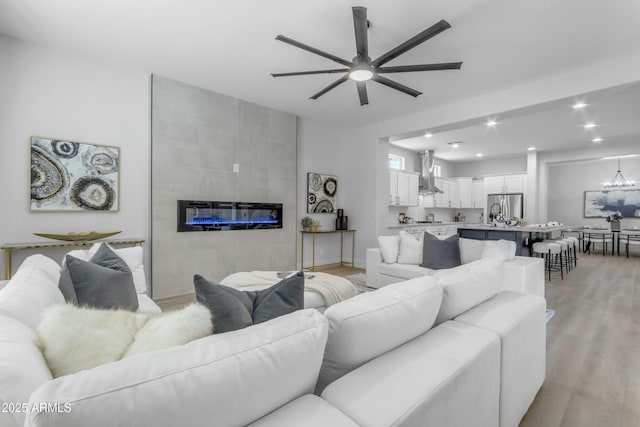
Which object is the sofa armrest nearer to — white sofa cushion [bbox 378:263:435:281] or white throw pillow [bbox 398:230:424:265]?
white sofa cushion [bbox 378:263:435:281]

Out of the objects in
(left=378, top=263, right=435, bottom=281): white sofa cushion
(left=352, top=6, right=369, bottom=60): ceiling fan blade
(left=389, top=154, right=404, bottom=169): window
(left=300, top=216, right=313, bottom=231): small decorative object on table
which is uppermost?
(left=352, top=6, right=369, bottom=60): ceiling fan blade

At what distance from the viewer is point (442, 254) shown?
379cm

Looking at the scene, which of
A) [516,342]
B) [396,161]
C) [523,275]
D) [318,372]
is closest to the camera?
[318,372]

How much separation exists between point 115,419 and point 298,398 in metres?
0.47

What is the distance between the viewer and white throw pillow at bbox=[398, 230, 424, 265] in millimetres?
4066

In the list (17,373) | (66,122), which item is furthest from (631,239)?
(66,122)

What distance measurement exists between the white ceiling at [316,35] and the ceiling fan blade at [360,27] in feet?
Result: 1.11

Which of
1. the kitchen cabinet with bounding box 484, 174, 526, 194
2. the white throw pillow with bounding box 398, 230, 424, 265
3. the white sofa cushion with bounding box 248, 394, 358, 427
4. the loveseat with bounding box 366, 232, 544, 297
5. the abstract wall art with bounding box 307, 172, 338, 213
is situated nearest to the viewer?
the white sofa cushion with bounding box 248, 394, 358, 427

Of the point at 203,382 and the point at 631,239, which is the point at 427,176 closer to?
the point at 631,239

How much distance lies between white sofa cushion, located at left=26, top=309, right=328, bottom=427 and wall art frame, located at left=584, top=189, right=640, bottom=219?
1148 centimetres

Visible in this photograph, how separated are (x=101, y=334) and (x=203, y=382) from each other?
0.39m

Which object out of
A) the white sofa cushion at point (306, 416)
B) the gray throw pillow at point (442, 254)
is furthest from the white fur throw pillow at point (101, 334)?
the gray throw pillow at point (442, 254)

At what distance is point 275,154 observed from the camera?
5.29 meters

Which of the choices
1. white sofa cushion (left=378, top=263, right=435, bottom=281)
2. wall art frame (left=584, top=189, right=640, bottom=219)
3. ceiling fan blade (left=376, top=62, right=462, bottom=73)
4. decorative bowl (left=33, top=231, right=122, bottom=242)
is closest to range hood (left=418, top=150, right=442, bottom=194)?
white sofa cushion (left=378, top=263, right=435, bottom=281)
